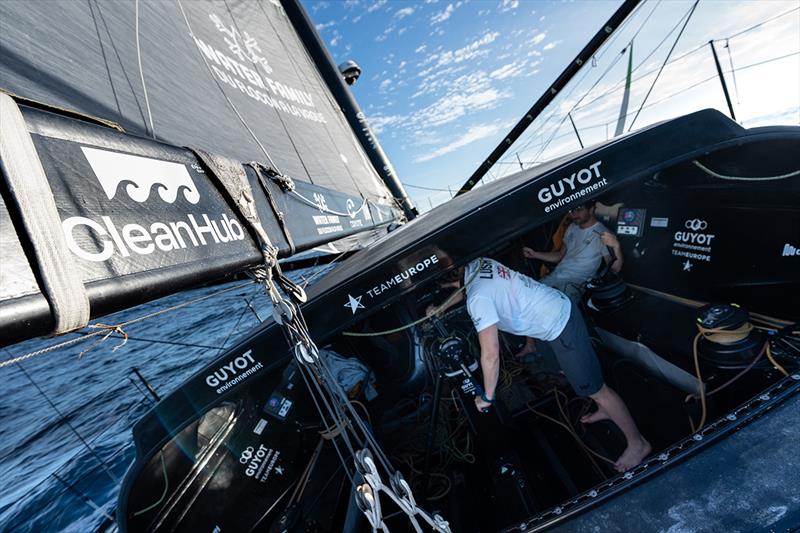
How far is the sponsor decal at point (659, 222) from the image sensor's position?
3.31 metres

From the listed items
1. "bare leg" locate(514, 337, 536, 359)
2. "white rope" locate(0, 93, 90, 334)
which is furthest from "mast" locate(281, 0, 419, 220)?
"white rope" locate(0, 93, 90, 334)

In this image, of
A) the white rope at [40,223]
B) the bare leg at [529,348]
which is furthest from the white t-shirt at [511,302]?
the white rope at [40,223]

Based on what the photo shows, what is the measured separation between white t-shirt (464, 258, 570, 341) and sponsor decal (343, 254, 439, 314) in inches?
20.0

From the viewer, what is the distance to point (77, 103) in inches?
44.7

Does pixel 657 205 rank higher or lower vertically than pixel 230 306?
lower

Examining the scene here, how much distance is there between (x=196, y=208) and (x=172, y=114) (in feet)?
3.51

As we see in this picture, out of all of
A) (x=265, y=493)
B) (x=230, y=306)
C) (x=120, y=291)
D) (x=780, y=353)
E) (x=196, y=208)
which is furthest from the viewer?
(x=230, y=306)

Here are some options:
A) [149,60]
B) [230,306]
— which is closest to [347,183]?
[149,60]

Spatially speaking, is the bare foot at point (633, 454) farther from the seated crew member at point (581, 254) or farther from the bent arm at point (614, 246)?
the bent arm at point (614, 246)

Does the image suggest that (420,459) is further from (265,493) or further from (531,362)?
(531,362)

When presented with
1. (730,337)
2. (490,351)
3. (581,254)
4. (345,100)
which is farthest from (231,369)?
(345,100)

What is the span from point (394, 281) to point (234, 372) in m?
1.10

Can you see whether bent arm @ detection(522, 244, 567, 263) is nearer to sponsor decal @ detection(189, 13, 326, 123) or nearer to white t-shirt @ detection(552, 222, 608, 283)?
white t-shirt @ detection(552, 222, 608, 283)

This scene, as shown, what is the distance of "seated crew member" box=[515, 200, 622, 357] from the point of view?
11.9ft
